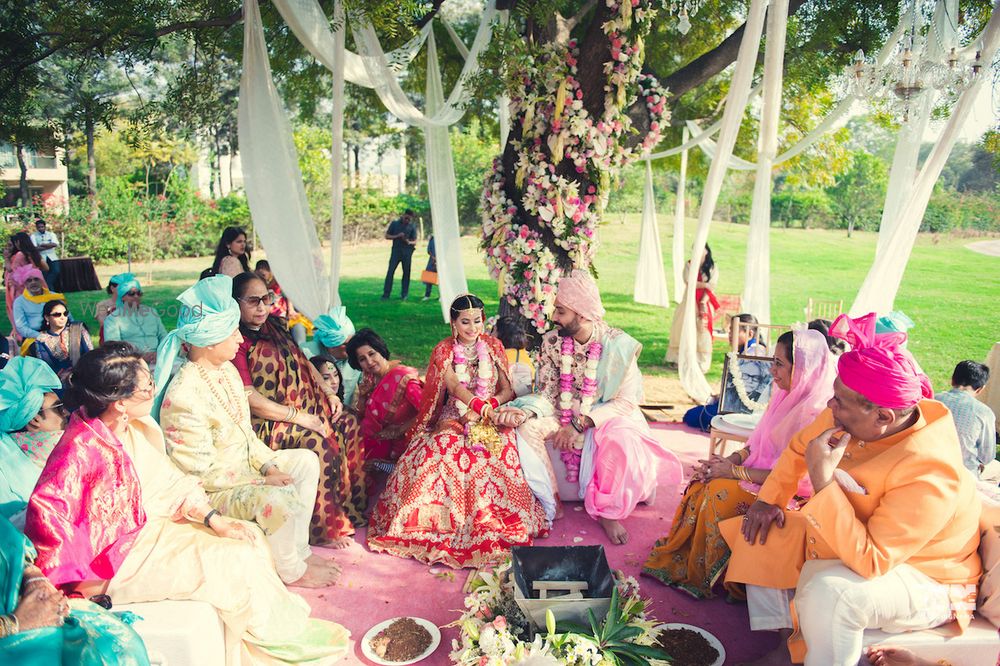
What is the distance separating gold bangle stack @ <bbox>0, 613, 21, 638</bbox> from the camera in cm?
219

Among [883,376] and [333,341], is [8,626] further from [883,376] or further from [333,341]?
[333,341]

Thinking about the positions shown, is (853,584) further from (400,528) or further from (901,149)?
(901,149)

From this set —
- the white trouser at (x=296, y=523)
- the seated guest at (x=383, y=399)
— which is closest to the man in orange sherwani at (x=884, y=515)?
the white trouser at (x=296, y=523)

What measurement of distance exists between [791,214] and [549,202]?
27263 mm

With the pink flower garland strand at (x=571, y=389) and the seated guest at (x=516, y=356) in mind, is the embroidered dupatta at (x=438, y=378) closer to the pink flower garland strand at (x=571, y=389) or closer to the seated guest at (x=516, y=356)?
the seated guest at (x=516, y=356)

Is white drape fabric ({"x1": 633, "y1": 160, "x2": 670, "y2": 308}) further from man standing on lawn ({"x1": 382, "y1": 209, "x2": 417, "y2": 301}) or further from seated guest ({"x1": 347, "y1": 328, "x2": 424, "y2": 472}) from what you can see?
seated guest ({"x1": 347, "y1": 328, "x2": 424, "y2": 472})

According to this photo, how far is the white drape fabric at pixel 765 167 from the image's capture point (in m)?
5.27

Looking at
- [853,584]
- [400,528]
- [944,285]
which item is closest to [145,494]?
[400,528]

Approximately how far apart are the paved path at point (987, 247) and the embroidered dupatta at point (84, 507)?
2570 centimetres

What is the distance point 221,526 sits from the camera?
3.06 meters

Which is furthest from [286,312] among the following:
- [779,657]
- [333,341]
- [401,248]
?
[401,248]

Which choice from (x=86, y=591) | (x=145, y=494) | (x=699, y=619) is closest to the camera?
(x=86, y=591)

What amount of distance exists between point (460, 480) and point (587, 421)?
938 millimetres

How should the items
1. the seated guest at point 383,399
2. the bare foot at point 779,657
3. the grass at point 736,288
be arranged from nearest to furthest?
the bare foot at point 779,657, the seated guest at point 383,399, the grass at point 736,288
